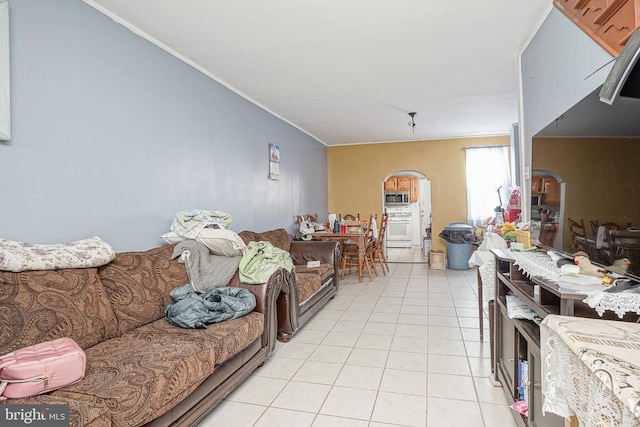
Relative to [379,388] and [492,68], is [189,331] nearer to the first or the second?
[379,388]

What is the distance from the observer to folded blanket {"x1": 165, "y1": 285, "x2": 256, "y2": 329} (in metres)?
2.20

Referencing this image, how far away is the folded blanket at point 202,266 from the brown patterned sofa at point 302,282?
1.67 feet

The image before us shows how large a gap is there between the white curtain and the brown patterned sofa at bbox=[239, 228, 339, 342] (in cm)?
369

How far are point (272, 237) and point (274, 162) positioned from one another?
120 cm

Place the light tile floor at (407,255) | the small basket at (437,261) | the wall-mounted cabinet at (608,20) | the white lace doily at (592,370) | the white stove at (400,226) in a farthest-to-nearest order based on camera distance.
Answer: the white stove at (400,226)
the light tile floor at (407,255)
the small basket at (437,261)
the wall-mounted cabinet at (608,20)
the white lace doily at (592,370)

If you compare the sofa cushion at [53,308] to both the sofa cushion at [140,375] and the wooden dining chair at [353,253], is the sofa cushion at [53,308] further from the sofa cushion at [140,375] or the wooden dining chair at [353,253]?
the wooden dining chair at [353,253]

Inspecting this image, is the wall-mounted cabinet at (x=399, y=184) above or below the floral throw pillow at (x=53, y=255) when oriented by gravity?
above

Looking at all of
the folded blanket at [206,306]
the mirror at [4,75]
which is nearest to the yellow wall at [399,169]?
the folded blanket at [206,306]

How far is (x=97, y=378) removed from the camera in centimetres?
150

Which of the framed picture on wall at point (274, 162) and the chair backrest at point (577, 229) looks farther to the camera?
the framed picture on wall at point (274, 162)

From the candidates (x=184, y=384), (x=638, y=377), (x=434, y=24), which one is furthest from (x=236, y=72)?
(x=638, y=377)

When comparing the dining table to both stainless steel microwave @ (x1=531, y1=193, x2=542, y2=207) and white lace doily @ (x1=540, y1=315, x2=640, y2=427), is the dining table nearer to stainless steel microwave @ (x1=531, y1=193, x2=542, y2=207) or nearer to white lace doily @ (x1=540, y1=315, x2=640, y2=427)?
stainless steel microwave @ (x1=531, y1=193, x2=542, y2=207)

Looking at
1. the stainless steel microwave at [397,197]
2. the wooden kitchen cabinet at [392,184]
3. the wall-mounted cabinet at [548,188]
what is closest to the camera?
the wall-mounted cabinet at [548,188]

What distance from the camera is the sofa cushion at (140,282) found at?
7.06ft
